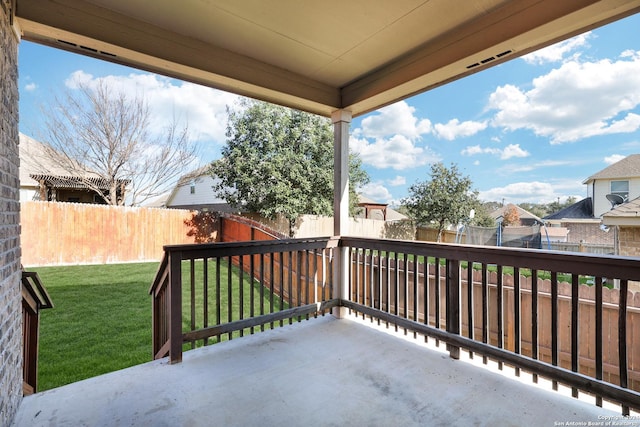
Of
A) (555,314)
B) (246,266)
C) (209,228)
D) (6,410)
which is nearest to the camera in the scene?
(6,410)

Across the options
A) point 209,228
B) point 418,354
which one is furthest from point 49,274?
point 418,354

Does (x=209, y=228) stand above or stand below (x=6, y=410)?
above

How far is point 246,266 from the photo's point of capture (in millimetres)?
8125

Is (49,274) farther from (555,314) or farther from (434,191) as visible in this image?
(434,191)

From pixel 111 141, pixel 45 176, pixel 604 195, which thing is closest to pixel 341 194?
pixel 604 195

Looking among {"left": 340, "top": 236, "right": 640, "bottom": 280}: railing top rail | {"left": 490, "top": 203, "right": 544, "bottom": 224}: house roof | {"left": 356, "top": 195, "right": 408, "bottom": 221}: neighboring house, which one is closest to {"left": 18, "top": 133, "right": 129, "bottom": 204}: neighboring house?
{"left": 356, "top": 195, "right": 408, "bottom": 221}: neighboring house

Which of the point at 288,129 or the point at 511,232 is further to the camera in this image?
the point at 288,129

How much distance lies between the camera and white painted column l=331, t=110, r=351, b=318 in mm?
3662

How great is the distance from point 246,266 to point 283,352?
567 cm

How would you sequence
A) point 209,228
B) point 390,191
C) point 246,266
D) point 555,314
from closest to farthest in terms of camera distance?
1. point 555,314
2. point 246,266
3. point 209,228
4. point 390,191

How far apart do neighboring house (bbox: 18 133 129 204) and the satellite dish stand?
13546 mm

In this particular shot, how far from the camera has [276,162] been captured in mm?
9469

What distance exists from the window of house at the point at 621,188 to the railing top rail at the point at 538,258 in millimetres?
4261

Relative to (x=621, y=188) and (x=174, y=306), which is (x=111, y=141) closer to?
(x=174, y=306)
